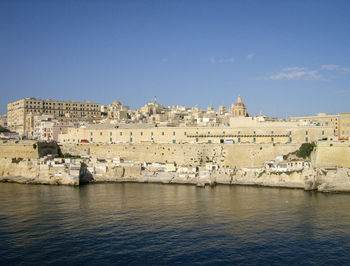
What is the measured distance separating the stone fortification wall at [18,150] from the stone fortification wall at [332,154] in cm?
2745

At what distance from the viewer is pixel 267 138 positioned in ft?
133

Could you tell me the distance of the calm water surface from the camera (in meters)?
15.6

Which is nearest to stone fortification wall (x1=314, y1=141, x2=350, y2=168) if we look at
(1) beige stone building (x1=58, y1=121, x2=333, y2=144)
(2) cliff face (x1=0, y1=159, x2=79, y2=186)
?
(1) beige stone building (x1=58, y1=121, x2=333, y2=144)

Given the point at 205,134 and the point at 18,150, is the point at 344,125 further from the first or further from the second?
the point at 18,150

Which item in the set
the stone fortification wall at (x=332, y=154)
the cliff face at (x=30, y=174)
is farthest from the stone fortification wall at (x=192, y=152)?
the cliff face at (x=30, y=174)

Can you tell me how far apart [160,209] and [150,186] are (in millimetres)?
9405

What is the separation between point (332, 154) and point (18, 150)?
99.8 feet

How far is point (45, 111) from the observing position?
223 ft

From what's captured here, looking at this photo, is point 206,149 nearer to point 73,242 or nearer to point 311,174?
point 311,174

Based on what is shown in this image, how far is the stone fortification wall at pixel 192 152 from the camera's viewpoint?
3725 cm

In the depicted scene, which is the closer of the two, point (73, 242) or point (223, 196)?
point (73, 242)

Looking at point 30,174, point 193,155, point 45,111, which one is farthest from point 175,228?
point 45,111

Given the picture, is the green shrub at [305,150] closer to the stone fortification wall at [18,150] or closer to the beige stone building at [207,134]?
the beige stone building at [207,134]

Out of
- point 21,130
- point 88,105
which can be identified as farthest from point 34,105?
point 88,105
